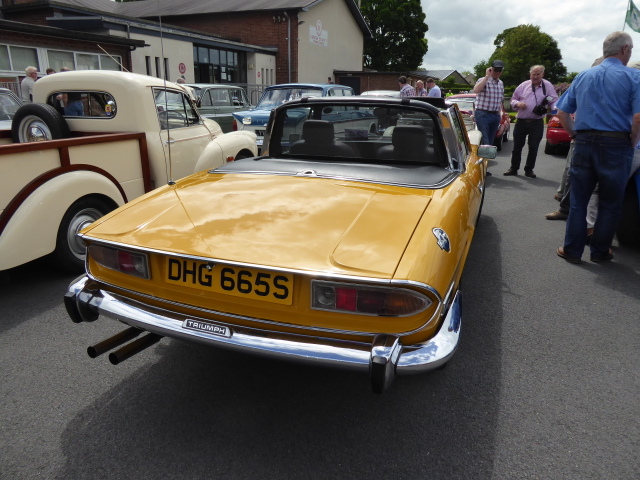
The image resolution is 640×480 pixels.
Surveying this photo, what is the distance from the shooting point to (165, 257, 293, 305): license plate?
194 centimetres

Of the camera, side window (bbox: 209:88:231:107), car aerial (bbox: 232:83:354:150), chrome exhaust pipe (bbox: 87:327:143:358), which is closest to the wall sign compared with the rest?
side window (bbox: 209:88:231:107)

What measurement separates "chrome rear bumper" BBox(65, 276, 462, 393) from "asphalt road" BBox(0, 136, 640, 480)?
0.49 metres

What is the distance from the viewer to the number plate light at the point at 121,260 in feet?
7.14

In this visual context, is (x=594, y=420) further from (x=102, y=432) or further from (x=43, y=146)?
(x=43, y=146)

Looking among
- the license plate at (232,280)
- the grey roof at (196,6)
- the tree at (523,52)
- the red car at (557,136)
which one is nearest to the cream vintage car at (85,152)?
the license plate at (232,280)

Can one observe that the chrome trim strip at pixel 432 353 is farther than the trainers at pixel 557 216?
No

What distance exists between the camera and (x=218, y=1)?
97.0 feet

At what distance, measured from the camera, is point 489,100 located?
8391 mm

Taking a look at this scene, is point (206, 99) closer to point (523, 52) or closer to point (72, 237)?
point (72, 237)

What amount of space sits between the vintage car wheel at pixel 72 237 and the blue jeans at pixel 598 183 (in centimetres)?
429

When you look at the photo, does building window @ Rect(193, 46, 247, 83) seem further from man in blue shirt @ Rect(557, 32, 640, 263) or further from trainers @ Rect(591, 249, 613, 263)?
trainers @ Rect(591, 249, 613, 263)

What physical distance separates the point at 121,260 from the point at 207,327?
559mm

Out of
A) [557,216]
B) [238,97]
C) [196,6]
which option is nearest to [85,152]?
[557,216]

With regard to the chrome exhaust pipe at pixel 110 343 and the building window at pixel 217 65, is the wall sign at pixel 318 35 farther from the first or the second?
the chrome exhaust pipe at pixel 110 343
